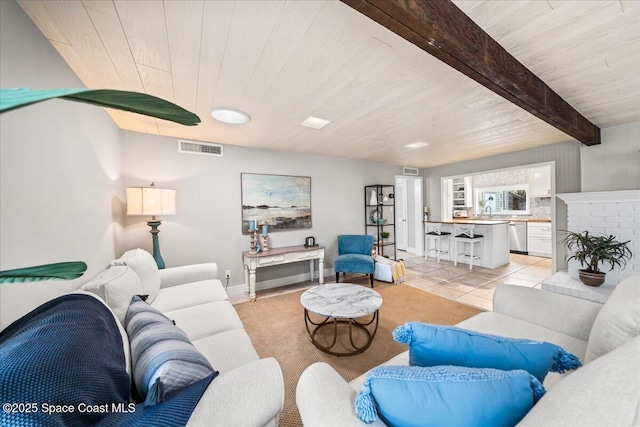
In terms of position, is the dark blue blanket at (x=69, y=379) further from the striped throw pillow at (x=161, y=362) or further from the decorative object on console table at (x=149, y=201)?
the decorative object on console table at (x=149, y=201)

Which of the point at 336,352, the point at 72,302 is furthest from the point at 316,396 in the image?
the point at 336,352

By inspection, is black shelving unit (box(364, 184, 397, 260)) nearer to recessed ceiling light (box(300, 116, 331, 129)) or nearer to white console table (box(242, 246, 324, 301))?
white console table (box(242, 246, 324, 301))

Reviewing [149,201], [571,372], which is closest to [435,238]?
[571,372]

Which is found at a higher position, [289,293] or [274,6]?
[274,6]

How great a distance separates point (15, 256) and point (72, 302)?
34 cm

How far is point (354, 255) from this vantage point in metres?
3.82

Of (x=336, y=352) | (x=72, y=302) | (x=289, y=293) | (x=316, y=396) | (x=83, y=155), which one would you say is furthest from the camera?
(x=289, y=293)

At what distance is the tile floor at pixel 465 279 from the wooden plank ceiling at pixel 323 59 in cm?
230

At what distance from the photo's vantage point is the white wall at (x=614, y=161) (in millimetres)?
2945

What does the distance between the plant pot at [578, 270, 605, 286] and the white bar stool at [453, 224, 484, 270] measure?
1.64 meters

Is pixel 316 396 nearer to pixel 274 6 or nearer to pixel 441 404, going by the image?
pixel 441 404

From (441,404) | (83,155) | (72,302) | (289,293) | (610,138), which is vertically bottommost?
(289,293)

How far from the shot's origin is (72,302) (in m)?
1.04

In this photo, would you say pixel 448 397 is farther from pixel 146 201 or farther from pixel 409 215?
pixel 409 215
